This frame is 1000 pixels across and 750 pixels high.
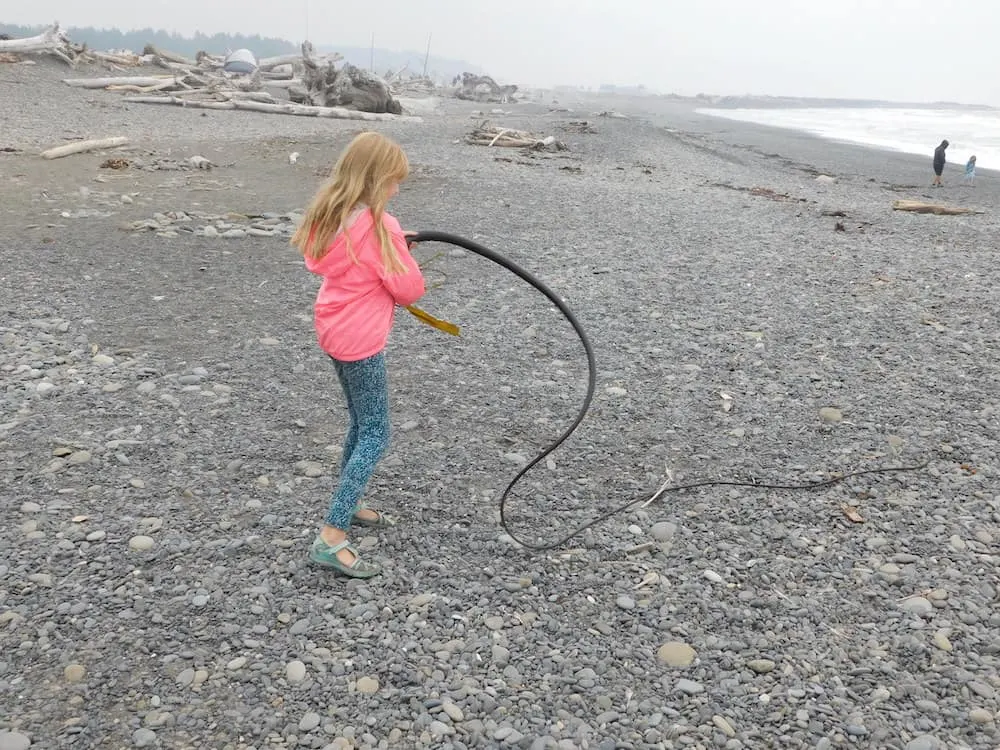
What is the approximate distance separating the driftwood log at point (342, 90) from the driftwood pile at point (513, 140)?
9209mm

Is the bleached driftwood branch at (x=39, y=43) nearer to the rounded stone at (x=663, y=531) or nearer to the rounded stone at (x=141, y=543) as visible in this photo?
the rounded stone at (x=141, y=543)

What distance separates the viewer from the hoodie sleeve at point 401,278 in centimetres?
388

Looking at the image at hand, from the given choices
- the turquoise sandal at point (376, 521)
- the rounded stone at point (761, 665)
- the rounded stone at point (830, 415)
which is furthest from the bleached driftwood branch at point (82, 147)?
the rounded stone at point (761, 665)

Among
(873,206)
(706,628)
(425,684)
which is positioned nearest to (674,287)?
(706,628)

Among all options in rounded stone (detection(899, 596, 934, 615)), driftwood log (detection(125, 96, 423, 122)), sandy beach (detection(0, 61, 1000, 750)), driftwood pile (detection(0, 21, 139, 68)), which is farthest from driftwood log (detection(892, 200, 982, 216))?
driftwood pile (detection(0, 21, 139, 68))

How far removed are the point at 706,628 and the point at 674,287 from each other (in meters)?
6.29

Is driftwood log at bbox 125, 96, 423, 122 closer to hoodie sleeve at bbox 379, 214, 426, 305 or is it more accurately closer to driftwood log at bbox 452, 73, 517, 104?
hoodie sleeve at bbox 379, 214, 426, 305

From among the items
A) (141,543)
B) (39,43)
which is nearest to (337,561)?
(141,543)

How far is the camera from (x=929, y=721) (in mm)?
3293

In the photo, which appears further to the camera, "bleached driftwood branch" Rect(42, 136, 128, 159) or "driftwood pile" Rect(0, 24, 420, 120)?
"driftwood pile" Rect(0, 24, 420, 120)

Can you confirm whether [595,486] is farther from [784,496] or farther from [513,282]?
[513,282]

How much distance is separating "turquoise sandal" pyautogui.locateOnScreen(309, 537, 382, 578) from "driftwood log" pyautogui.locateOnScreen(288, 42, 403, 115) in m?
29.1

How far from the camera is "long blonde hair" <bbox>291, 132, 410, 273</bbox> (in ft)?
12.4

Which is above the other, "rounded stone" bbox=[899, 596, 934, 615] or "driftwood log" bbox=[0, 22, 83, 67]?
"driftwood log" bbox=[0, 22, 83, 67]
